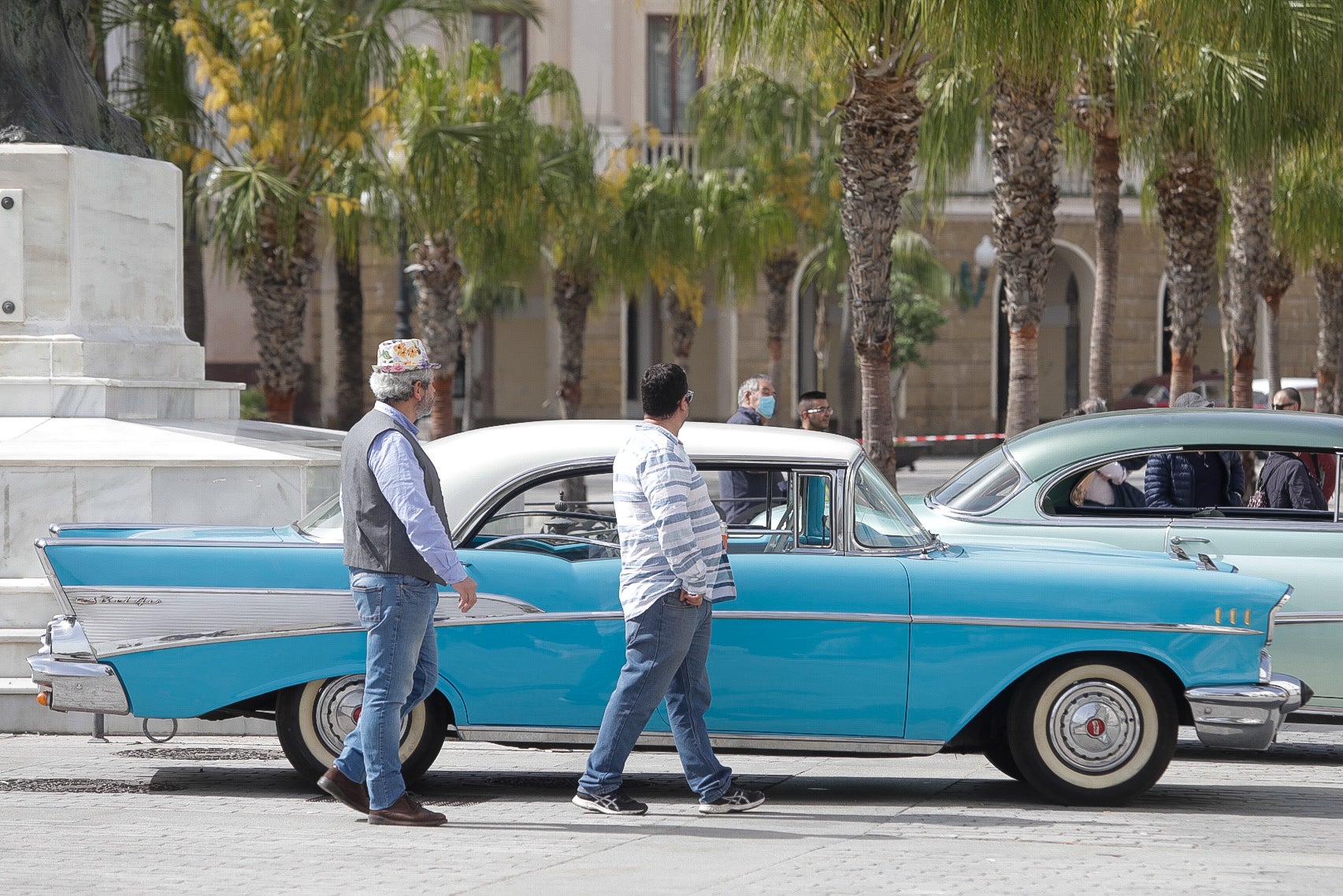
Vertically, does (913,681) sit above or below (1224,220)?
below

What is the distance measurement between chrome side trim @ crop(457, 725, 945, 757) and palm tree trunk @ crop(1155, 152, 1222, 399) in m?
13.0

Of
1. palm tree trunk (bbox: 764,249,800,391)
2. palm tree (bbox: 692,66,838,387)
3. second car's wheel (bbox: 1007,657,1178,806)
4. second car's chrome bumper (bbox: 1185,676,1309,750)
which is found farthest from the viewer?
palm tree trunk (bbox: 764,249,800,391)

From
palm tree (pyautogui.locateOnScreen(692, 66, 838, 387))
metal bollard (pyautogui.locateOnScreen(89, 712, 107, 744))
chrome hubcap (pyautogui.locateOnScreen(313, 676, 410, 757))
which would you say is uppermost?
palm tree (pyautogui.locateOnScreen(692, 66, 838, 387))

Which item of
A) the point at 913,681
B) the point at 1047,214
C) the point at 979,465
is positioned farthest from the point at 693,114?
the point at 913,681

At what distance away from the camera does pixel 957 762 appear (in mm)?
8000

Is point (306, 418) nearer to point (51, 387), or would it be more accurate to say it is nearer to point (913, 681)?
point (51, 387)

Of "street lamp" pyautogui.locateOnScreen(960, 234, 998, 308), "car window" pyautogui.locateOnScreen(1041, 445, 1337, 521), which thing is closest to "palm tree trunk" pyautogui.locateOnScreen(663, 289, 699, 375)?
"street lamp" pyautogui.locateOnScreen(960, 234, 998, 308)

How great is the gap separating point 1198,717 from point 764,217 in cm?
2199

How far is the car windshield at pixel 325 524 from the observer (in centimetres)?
671

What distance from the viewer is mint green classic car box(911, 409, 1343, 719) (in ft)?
25.3

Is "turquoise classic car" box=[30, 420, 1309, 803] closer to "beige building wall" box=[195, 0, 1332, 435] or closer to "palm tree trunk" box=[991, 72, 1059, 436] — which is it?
"palm tree trunk" box=[991, 72, 1059, 436]

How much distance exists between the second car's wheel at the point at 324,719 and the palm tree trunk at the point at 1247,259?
52.6 ft

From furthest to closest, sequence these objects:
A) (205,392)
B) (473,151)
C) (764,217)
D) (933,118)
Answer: (764,217)
(473,151)
(933,118)
(205,392)

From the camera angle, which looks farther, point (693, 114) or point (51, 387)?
point (693, 114)
